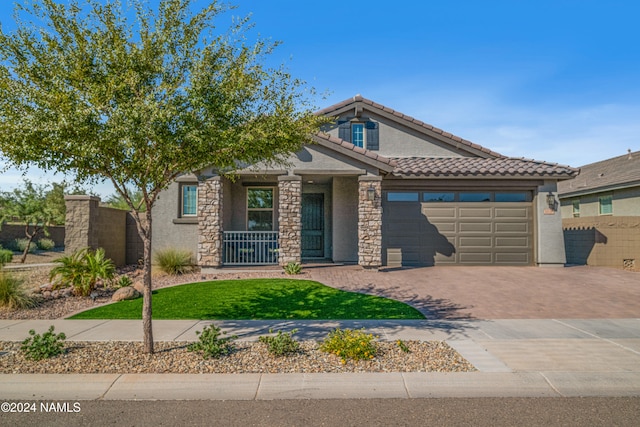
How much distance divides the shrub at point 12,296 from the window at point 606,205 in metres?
23.3

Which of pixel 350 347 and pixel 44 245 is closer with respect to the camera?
pixel 350 347

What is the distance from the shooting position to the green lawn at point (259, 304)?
8.32 meters

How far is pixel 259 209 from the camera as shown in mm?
16000

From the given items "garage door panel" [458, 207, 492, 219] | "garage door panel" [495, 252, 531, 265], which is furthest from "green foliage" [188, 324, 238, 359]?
"garage door panel" [495, 252, 531, 265]

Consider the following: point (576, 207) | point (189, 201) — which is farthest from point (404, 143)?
point (576, 207)

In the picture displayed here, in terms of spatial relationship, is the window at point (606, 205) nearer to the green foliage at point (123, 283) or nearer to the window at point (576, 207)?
the window at point (576, 207)

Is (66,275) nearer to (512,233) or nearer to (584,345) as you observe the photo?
(584,345)

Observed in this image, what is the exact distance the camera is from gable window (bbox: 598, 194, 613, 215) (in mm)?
20047

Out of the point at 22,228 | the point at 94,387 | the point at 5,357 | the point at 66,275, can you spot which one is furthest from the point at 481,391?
the point at 22,228

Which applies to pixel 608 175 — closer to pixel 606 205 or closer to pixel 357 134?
pixel 606 205

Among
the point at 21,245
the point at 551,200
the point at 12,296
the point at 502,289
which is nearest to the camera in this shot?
the point at 12,296

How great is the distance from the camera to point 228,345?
240 inches

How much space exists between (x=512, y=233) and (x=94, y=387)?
14.3 m

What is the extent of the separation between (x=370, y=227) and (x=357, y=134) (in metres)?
5.95
